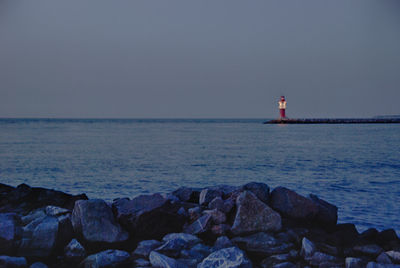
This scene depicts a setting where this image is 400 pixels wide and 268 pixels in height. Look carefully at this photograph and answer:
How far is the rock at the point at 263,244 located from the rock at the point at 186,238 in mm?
579

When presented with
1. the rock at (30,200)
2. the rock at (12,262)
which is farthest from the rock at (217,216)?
the rock at (30,200)

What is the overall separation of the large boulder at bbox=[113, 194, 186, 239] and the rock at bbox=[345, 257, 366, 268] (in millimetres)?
2544

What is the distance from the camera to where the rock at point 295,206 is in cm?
645

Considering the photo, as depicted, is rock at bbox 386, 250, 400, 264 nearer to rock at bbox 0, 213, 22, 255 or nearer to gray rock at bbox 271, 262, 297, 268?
gray rock at bbox 271, 262, 297, 268

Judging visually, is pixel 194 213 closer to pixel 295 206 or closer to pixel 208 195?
pixel 208 195

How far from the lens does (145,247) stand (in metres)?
5.31

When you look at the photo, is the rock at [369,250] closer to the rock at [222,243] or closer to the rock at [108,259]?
the rock at [222,243]

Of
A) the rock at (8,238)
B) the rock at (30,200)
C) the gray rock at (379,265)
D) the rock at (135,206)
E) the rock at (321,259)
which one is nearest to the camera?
the gray rock at (379,265)

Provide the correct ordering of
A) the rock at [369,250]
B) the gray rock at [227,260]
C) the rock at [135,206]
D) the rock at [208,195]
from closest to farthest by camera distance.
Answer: the gray rock at [227,260] → the rock at [369,250] → the rock at [135,206] → the rock at [208,195]

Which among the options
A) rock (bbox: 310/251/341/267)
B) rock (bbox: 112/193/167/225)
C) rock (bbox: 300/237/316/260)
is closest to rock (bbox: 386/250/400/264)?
rock (bbox: 310/251/341/267)

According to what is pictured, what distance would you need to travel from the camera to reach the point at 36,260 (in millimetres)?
5129

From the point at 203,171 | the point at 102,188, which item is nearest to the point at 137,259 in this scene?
the point at 102,188

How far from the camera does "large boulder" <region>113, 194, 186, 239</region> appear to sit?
19.1 feet

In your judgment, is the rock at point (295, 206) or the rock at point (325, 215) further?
the rock at point (325, 215)
